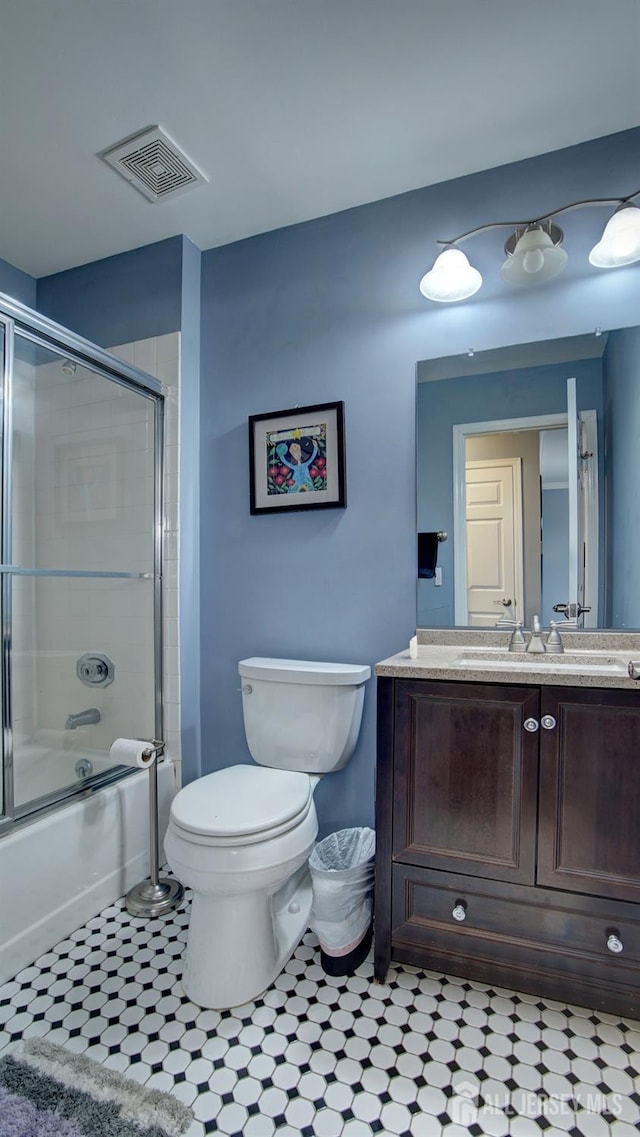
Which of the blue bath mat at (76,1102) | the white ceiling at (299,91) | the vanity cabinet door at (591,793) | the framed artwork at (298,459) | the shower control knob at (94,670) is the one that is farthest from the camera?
the shower control knob at (94,670)

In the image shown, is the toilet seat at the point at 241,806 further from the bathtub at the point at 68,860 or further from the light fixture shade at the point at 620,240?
the light fixture shade at the point at 620,240

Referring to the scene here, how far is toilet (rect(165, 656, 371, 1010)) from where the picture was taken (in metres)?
1.24

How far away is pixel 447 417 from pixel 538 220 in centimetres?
59

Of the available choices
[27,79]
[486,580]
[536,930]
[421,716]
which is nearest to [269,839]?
[421,716]

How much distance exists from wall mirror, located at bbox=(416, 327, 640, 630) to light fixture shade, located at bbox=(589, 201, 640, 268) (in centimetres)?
19

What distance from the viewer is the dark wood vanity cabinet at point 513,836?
1.14 metres

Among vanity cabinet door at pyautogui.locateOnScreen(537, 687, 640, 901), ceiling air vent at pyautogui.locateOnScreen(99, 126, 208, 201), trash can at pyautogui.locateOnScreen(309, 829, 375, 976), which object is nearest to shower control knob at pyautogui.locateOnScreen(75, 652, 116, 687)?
trash can at pyautogui.locateOnScreen(309, 829, 375, 976)

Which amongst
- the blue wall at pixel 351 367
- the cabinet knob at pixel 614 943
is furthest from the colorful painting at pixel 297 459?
the cabinet knob at pixel 614 943

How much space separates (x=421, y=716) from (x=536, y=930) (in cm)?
54

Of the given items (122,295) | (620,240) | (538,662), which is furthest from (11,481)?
(620,240)

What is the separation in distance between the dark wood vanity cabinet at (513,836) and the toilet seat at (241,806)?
248mm

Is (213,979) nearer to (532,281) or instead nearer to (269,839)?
(269,839)

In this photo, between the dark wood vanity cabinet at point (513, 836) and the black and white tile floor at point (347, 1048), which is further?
the dark wood vanity cabinet at point (513, 836)

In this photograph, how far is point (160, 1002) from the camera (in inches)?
50.5
